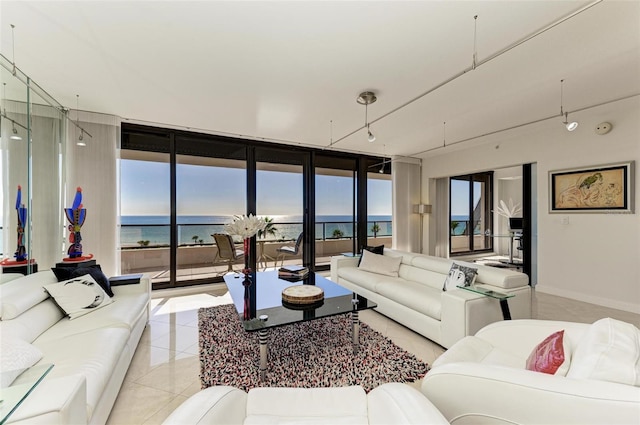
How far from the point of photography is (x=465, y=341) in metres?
1.73

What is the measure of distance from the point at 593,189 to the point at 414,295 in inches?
136

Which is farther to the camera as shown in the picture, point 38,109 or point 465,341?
point 38,109

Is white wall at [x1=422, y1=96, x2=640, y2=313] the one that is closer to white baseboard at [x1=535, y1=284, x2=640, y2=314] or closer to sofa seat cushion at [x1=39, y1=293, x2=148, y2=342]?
white baseboard at [x1=535, y1=284, x2=640, y2=314]

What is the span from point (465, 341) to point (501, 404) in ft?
2.56

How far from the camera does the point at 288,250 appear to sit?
18.4 feet

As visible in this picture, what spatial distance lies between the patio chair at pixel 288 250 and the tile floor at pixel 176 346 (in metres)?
1.58

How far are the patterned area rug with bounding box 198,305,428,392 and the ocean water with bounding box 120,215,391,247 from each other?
7.41 ft

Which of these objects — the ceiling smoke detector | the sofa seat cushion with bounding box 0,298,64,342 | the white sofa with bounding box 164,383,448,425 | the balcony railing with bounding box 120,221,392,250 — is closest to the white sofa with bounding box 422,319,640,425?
the white sofa with bounding box 164,383,448,425

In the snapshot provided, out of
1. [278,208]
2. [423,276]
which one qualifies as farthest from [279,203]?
[423,276]

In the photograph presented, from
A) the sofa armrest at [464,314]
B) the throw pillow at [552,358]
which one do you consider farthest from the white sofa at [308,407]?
the sofa armrest at [464,314]

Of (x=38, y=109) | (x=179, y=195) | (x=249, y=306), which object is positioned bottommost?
(x=249, y=306)

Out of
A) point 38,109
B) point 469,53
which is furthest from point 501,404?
point 38,109

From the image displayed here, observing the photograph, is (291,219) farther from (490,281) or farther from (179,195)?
(490,281)

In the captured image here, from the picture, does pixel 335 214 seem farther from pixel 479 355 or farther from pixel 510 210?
pixel 479 355
